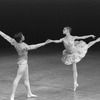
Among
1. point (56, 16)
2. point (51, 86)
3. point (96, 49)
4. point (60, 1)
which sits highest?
point (60, 1)

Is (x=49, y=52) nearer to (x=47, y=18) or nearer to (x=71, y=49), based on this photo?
(x=71, y=49)

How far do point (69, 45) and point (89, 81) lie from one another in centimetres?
154

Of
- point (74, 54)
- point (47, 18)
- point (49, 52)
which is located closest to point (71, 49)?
point (74, 54)

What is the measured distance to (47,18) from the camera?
28891 mm

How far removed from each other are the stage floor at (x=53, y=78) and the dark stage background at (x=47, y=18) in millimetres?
4890

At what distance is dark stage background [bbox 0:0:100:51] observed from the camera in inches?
906

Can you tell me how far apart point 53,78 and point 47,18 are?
712 inches

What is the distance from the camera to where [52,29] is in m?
24.7

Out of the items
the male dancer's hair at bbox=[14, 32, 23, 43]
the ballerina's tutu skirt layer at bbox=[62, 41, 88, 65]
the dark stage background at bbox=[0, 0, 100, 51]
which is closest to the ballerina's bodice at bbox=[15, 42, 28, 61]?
the male dancer's hair at bbox=[14, 32, 23, 43]

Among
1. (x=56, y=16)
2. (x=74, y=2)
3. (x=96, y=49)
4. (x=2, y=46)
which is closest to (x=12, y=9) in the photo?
(x=56, y=16)

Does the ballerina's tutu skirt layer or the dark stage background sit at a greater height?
the dark stage background

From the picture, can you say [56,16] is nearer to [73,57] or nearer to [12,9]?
[12,9]

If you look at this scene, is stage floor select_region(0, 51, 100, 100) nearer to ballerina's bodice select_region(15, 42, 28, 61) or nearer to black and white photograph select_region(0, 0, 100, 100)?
black and white photograph select_region(0, 0, 100, 100)

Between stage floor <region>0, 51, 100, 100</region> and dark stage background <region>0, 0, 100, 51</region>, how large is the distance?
4890 millimetres
